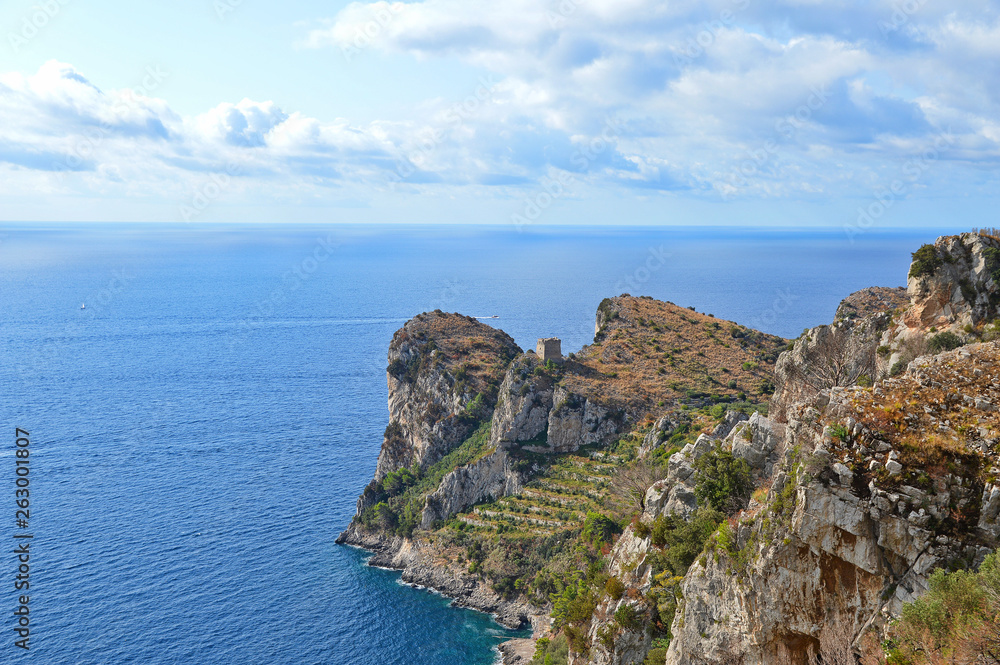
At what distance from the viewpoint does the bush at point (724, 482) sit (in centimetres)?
2942

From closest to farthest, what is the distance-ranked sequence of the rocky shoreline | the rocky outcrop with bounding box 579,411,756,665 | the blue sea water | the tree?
the rocky outcrop with bounding box 579,411,756,665 → the tree → the blue sea water → the rocky shoreline

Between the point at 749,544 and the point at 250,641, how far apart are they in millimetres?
49839

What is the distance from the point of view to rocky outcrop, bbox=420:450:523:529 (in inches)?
2968

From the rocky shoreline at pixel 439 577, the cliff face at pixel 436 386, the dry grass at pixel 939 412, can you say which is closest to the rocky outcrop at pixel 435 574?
the rocky shoreline at pixel 439 577

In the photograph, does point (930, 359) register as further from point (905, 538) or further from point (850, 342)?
point (850, 342)

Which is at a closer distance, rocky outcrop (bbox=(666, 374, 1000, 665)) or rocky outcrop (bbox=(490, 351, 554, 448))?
rocky outcrop (bbox=(666, 374, 1000, 665))

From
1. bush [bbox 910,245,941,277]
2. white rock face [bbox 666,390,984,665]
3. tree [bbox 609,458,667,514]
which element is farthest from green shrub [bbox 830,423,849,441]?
bush [bbox 910,245,941,277]

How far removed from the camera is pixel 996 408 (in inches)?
785

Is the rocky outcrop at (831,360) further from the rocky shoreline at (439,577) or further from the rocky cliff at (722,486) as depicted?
the rocky shoreline at (439,577)

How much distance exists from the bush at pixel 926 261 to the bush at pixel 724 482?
15105 mm

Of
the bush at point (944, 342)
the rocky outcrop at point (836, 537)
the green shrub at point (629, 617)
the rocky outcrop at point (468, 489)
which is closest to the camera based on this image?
the rocky outcrop at point (836, 537)

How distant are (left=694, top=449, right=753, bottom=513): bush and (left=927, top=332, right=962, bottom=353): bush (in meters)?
11.5

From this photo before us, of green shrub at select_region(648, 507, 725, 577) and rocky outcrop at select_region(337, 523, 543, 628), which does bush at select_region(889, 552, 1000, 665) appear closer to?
green shrub at select_region(648, 507, 725, 577)

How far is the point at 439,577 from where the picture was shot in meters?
69.8
